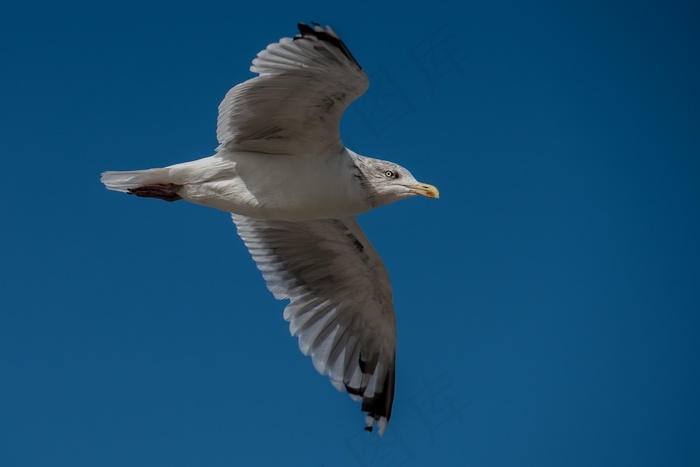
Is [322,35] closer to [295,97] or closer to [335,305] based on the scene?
[295,97]

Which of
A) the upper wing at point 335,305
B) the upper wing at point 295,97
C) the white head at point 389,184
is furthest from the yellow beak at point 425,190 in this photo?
the upper wing at point 335,305

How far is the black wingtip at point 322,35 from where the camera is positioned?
511cm

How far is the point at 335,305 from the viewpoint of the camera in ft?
22.4

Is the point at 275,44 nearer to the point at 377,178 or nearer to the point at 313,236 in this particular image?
the point at 377,178

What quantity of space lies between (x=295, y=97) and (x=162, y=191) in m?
0.97

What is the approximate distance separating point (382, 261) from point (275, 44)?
1932 millimetres

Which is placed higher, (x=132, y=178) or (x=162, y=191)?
(x=132, y=178)

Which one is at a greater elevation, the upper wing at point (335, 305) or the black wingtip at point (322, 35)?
the black wingtip at point (322, 35)

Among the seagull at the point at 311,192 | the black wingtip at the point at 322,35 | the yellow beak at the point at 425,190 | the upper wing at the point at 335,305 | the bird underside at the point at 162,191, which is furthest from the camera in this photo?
the upper wing at the point at 335,305

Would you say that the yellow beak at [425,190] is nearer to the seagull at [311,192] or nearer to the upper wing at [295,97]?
the seagull at [311,192]

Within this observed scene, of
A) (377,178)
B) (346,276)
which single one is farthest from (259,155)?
(346,276)

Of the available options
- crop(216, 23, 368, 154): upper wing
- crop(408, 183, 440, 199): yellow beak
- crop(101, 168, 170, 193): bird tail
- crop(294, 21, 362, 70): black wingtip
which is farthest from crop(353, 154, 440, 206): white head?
crop(101, 168, 170, 193): bird tail

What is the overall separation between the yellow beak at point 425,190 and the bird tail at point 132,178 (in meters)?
1.39

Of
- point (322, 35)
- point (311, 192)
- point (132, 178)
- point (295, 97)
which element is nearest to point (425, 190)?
point (311, 192)
